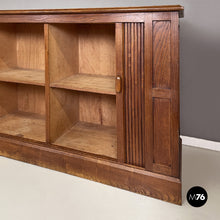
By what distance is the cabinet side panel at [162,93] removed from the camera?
141 centimetres

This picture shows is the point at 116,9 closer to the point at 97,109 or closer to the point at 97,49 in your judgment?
the point at 97,49

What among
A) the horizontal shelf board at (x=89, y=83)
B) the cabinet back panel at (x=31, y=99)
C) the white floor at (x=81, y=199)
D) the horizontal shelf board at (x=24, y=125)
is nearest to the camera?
the white floor at (x=81, y=199)

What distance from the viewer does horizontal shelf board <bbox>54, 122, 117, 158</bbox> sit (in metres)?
1.85

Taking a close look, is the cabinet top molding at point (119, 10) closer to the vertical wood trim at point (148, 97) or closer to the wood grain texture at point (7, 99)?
the vertical wood trim at point (148, 97)

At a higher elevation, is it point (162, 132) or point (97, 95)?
point (97, 95)

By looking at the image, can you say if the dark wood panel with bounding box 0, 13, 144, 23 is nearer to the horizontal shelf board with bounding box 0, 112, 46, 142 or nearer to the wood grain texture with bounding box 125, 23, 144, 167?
the wood grain texture with bounding box 125, 23, 144, 167

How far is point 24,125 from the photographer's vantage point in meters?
2.25

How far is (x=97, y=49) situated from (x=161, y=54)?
0.80 meters

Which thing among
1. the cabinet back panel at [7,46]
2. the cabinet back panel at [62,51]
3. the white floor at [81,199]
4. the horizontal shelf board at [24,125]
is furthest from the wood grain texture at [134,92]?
the cabinet back panel at [7,46]

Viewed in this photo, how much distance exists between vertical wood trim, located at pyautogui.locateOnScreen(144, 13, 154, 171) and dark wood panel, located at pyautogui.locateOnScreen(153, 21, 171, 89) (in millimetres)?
25

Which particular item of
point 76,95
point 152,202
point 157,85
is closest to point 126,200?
point 152,202

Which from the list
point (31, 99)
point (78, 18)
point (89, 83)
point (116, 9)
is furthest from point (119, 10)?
point (31, 99)

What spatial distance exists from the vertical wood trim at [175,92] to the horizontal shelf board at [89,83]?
0.35m

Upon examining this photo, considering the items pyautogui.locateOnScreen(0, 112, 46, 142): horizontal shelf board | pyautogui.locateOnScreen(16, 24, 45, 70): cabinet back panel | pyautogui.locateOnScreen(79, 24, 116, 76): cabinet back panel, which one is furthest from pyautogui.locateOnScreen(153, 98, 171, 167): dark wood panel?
pyautogui.locateOnScreen(16, 24, 45, 70): cabinet back panel
